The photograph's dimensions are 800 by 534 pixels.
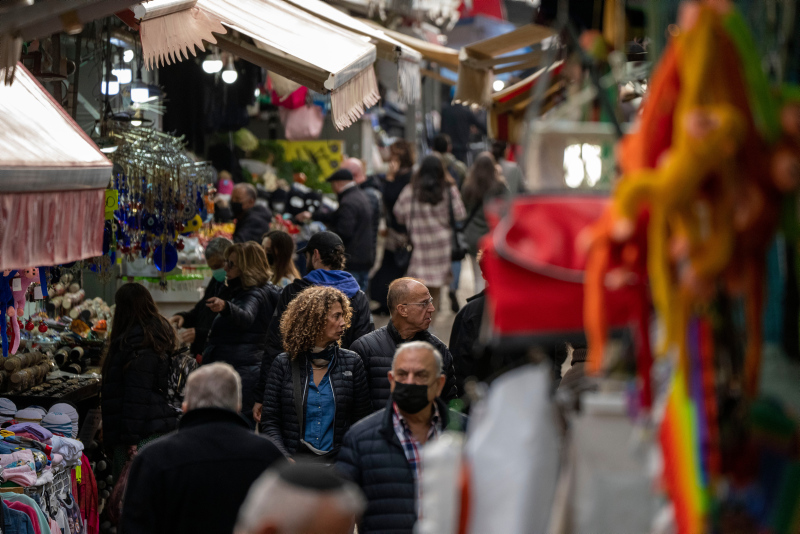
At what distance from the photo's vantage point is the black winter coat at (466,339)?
564 centimetres

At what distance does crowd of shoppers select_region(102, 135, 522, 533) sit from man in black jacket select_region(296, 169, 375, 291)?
3171mm

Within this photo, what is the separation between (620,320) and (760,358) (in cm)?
23

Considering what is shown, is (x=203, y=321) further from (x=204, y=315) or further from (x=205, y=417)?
(x=205, y=417)

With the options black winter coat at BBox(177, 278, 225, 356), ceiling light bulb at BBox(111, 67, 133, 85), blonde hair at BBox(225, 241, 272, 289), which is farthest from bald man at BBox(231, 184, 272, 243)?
blonde hair at BBox(225, 241, 272, 289)

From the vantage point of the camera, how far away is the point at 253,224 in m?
10.5

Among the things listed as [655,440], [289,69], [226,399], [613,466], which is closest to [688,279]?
[655,440]

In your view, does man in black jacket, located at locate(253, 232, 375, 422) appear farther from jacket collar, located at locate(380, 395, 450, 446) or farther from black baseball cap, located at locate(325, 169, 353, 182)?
black baseball cap, located at locate(325, 169, 353, 182)

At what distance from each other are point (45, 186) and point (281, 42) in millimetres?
2830

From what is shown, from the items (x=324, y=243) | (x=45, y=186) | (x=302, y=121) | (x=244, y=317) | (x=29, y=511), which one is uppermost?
(x=45, y=186)

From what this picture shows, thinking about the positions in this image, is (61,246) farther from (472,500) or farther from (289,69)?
(289,69)

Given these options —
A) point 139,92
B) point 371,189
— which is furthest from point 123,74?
point 371,189

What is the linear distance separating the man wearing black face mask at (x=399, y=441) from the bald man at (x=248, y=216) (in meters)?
6.70

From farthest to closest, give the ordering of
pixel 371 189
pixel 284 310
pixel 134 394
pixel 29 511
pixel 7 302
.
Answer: pixel 371 189
pixel 284 310
pixel 134 394
pixel 7 302
pixel 29 511

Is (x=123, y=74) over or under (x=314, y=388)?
over
